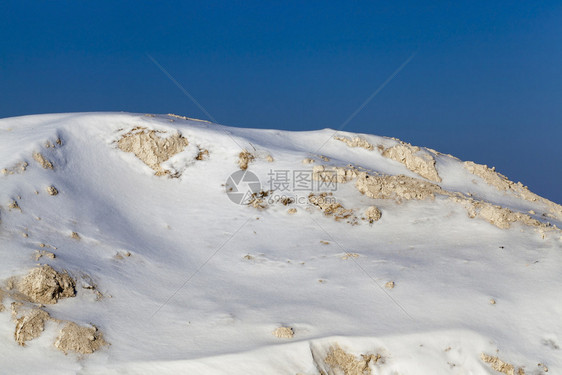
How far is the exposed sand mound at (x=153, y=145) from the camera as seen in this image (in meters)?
12.2

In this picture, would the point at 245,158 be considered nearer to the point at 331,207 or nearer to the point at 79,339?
the point at 331,207

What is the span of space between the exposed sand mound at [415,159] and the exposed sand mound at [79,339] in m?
9.18

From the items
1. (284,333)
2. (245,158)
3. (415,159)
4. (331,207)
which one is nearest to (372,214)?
(331,207)

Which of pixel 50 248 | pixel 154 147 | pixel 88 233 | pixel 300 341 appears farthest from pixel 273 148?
pixel 300 341

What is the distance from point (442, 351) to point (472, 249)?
10.9 ft

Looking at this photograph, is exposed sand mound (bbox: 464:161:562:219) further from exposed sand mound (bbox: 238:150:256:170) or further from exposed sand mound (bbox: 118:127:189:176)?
exposed sand mound (bbox: 118:127:189:176)

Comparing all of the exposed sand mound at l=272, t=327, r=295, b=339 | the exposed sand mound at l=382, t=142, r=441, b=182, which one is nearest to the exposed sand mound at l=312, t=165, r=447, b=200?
the exposed sand mound at l=382, t=142, r=441, b=182

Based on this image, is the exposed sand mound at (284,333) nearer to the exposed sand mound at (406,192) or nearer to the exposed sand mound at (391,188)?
the exposed sand mound at (406,192)

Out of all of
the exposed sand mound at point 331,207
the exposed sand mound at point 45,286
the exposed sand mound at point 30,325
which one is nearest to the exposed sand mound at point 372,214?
the exposed sand mound at point 331,207

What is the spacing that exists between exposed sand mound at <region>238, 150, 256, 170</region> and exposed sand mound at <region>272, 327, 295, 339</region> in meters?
5.80

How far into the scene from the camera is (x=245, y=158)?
40.8ft

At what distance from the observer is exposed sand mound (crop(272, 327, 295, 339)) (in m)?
6.92

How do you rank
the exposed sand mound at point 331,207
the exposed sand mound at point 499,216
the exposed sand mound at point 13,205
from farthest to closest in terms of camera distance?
→ 1. the exposed sand mound at point 331,207
2. the exposed sand mound at point 499,216
3. the exposed sand mound at point 13,205

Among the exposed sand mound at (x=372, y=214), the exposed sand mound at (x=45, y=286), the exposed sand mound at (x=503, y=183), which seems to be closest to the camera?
the exposed sand mound at (x=45, y=286)
